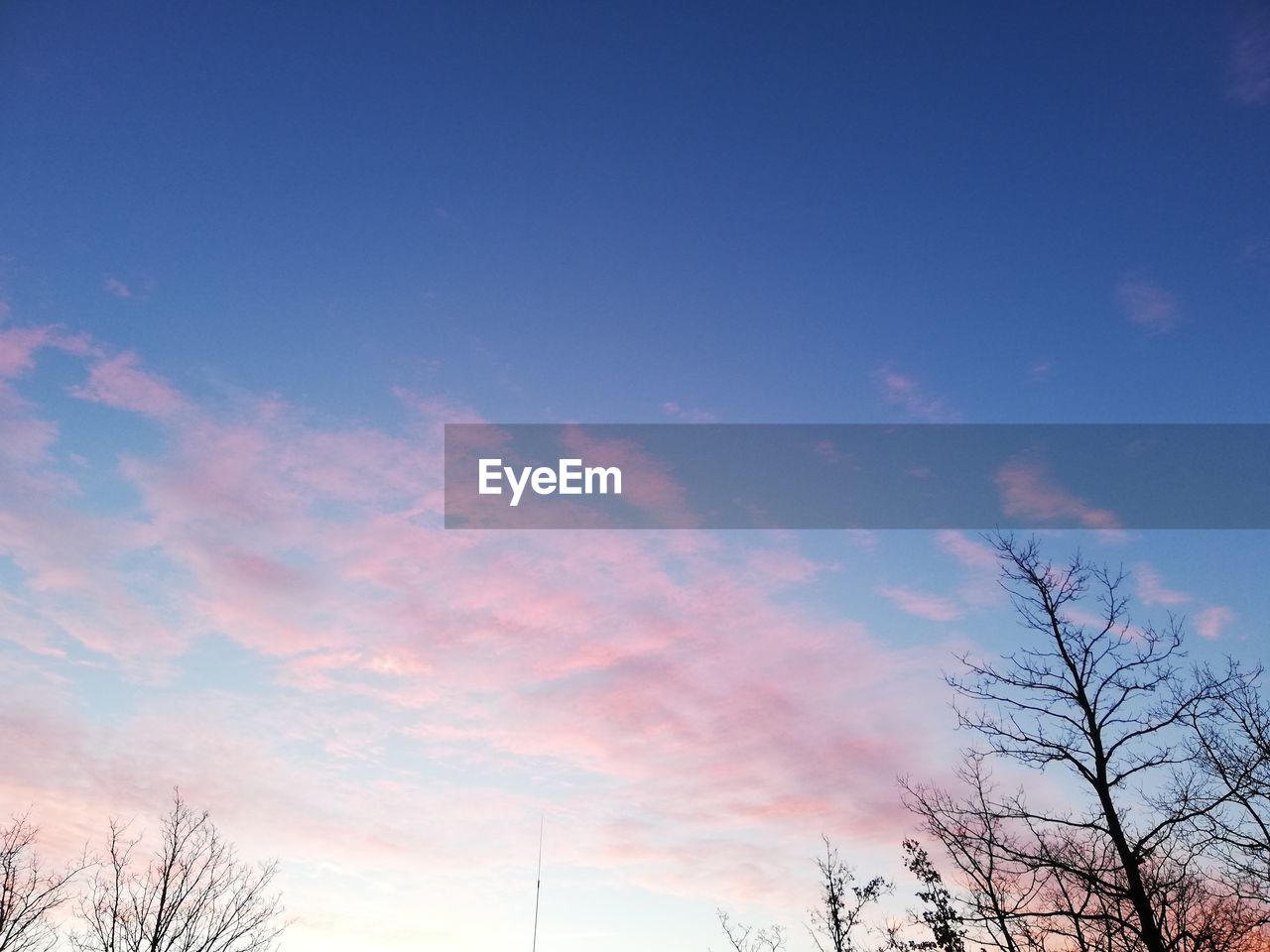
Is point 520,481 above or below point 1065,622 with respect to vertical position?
above

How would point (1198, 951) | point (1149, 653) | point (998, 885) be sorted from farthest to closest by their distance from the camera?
1. point (998, 885)
2. point (1149, 653)
3. point (1198, 951)

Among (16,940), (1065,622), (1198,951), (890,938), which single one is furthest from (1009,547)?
(16,940)

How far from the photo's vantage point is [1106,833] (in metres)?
11.7

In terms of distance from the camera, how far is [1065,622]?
13.5 meters

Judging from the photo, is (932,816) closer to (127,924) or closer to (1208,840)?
(1208,840)

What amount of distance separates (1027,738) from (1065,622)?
227cm

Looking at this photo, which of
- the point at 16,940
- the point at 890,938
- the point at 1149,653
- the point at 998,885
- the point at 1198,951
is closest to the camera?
the point at 1198,951

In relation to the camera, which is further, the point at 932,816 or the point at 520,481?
the point at 520,481

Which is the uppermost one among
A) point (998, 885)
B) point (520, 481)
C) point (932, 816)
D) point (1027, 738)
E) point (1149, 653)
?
point (520, 481)

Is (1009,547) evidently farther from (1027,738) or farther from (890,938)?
(890,938)

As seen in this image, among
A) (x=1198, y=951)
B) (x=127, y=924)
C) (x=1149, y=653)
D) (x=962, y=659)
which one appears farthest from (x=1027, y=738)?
(x=127, y=924)

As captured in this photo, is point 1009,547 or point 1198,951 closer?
point 1198,951

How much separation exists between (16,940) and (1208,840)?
32871mm

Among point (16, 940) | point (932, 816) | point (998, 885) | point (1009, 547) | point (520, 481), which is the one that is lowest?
point (16, 940)
